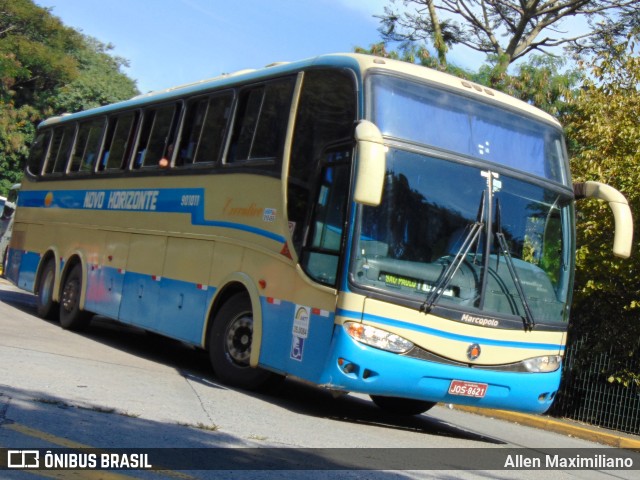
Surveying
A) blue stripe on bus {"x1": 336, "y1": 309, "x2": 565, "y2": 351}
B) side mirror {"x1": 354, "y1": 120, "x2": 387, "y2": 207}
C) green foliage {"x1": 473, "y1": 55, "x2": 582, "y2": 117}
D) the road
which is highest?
green foliage {"x1": 473, "y1": 55, "x2": 582, "y2": 117}

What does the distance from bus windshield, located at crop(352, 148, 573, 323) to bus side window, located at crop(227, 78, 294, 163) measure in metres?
1.86

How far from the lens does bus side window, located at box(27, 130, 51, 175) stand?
17.9 metres

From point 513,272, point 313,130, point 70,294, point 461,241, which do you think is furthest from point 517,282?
point 70,294

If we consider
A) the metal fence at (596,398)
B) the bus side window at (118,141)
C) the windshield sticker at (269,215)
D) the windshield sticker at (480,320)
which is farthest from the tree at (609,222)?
the bus side window at (118,141)

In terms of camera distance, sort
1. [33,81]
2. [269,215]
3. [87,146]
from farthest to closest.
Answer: [33,81]
[87,146]
[269,215]

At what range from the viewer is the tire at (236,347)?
10.1m

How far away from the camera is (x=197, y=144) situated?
39.4 ft

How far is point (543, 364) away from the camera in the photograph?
31.1ft

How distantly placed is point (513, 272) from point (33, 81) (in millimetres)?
45654

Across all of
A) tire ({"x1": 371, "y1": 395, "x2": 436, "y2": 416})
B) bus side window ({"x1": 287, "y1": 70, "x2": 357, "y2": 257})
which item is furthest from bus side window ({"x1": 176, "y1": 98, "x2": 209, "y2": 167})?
tire ({"x1": 371, "y1": 395, "x2": 436, "y2": 416})

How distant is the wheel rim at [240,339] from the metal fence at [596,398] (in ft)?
20.0

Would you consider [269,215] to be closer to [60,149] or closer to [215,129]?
[215,129]

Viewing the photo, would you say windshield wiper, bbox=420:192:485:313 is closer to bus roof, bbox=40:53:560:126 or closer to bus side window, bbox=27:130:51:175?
bus roof, bbox=40:53:560:126

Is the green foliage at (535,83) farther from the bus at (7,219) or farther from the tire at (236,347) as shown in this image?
the bus at (7,219)
